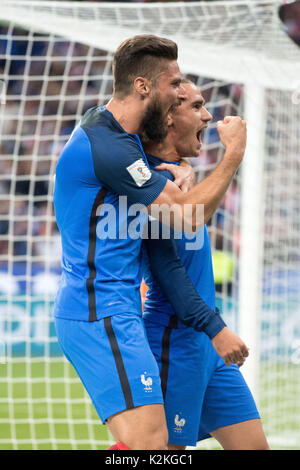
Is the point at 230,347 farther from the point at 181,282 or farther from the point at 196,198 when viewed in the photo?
the point at 196,198

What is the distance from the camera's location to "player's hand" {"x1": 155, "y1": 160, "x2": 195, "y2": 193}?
2.65 meters

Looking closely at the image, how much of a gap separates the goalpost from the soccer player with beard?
181cm

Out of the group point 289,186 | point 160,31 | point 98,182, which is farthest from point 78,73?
point 98,182

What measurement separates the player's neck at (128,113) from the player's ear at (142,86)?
0.04m

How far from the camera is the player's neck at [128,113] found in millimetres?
2490

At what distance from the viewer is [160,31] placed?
190 inches

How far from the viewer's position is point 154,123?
2.54 m

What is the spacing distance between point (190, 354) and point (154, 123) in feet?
2.98

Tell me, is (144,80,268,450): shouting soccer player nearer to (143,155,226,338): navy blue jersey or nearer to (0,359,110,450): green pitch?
(143,155,226,338): navy blue jersey

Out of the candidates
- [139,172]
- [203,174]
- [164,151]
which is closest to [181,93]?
[164,151]

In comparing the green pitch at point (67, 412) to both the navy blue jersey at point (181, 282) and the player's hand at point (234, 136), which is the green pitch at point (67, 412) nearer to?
the navy blue jersey at point (181, 282)

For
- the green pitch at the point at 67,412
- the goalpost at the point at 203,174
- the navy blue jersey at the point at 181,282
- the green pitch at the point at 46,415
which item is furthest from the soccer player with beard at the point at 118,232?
the green pitch at the point at 46,415

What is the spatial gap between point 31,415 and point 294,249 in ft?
9.12
